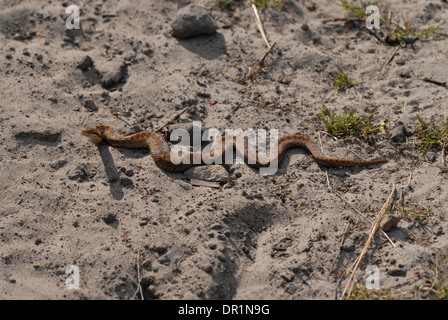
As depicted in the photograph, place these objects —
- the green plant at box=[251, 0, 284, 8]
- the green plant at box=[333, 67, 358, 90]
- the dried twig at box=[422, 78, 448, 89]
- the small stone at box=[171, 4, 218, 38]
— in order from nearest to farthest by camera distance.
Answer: the dried twig at box=[422, 78, 448, 89] < the green plant at box=[333, 67, 358, 90] < the small stone at box=[171, 4, 218, 38] < the green plant at box=[251, 0, 284, 8]

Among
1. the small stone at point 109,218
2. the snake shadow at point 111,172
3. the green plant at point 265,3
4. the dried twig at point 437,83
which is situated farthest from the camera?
Answer: the green plant at point 265,3

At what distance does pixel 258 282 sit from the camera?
472 cm

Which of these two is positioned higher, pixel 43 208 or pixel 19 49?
pixel 19 49

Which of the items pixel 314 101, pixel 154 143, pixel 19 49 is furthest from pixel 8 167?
pixel 314 101

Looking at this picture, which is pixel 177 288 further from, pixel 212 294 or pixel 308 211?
pixel 308 211

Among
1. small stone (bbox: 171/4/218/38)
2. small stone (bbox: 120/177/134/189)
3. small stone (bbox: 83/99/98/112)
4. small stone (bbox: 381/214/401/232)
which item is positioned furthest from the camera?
small stone (bbox: 171/4/218/38)

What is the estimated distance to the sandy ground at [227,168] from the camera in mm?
4762

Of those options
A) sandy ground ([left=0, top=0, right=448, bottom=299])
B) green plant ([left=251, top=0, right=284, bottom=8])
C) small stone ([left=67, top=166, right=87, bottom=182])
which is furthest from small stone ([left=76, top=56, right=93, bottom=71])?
green plant ([left=251, top=0, right=284, bottom=8])

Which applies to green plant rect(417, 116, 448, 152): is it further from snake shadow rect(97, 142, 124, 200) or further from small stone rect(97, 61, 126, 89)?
small stone rect(97, 61, 126, 89)

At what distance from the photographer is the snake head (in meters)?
6.04

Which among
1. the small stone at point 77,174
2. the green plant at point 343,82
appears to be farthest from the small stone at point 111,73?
the green plant at point 343,82

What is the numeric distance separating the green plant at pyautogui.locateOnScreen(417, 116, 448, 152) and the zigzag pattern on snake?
664 mm

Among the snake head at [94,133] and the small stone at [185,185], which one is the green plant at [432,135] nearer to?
the small stone at [185,185]
